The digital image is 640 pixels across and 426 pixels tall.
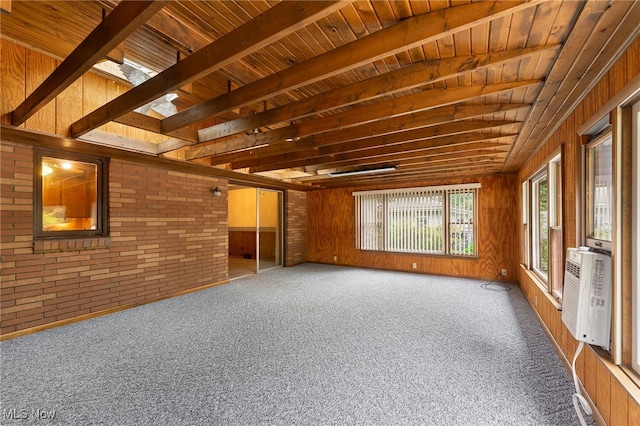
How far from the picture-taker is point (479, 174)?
5598 millimetres

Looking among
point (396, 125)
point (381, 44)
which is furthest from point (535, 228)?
point (381, 44)

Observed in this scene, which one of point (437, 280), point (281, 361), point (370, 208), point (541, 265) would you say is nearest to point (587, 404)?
point (281, 361)

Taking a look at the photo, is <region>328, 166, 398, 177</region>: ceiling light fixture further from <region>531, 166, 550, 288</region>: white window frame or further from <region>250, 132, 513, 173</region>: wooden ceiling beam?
<region>531, 166, 550, 288</region>: white window frame

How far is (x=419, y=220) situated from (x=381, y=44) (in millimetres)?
5271

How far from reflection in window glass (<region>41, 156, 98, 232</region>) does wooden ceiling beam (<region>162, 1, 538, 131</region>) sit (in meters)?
2.74

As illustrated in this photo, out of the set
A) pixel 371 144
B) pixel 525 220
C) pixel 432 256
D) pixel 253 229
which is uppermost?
pixel 371 144

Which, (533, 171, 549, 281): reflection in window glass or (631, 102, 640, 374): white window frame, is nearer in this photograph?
(631, 102, 640, 374): white window frame

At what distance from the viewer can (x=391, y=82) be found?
199cm

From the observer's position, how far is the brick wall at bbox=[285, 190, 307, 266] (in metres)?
7.29

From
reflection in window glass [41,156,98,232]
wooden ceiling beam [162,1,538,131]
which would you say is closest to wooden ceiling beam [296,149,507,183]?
wooden ceiling beam [162,1,538,131]

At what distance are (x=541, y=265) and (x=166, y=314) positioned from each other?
5412 mm

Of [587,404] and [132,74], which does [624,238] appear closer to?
[587,404]

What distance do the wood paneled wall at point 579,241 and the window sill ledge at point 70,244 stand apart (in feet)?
17.0

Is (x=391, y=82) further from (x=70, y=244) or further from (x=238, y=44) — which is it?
(x=70, y=244)
